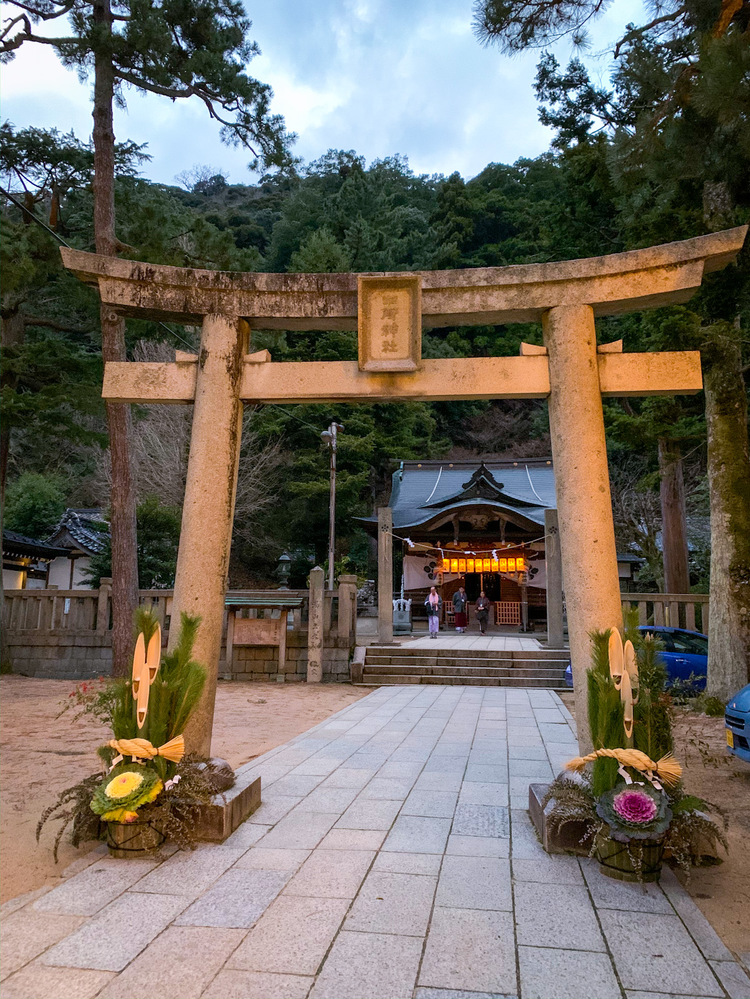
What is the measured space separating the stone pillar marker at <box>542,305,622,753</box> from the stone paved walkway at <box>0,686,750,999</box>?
115cm

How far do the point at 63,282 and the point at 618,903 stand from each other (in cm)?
1327

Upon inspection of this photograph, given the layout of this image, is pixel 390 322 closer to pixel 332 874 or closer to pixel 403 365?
pixel 403 365

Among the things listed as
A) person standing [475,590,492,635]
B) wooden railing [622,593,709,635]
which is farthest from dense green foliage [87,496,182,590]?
wooden railing [622,593,709,635]

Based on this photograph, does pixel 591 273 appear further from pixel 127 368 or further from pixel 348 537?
pixel 348 537

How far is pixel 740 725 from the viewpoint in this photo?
554 cm

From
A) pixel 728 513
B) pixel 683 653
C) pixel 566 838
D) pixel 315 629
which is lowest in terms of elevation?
pixel 566 838

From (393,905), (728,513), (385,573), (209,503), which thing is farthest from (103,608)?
(728,513)

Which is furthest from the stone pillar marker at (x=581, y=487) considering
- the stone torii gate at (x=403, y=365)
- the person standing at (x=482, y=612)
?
the person standing at (x=482, y=612)

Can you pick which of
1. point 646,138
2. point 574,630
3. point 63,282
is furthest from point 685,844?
point 63,282

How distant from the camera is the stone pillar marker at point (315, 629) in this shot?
12.4m

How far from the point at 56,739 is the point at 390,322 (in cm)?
632

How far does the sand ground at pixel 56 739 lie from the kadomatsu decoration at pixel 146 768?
29 cm

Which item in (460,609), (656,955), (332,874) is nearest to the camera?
(656,955)

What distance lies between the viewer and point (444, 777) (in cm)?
568
